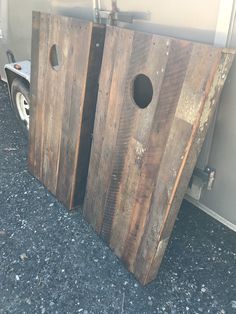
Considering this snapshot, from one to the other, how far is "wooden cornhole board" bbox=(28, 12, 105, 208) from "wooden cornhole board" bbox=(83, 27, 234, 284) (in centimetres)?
13

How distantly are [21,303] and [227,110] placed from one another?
1615 mm

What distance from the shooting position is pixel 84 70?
2105mm

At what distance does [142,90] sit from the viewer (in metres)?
2.01

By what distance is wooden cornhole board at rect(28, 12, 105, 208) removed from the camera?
2115mm

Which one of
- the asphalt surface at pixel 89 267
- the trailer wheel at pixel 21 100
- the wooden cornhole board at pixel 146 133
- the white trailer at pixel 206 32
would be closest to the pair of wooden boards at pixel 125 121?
the wooden cornhole board at pixel 146 133

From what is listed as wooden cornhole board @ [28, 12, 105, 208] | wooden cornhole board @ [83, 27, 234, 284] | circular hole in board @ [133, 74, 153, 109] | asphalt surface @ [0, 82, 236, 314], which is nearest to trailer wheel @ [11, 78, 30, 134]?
wooden cornhole board @ [28, 12, 105, 208]

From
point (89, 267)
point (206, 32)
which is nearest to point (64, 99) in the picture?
point (206, 32)

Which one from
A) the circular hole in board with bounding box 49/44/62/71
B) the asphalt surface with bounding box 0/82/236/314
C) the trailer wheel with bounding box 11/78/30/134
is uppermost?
the circular hole in board with bounding box 49/44/62/71

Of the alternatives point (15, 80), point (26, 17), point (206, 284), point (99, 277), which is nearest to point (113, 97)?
point (99, 277)

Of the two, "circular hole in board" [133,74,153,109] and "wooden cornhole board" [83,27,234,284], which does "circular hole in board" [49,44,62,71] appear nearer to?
"wooden cornhole board" [83,27,234,284]

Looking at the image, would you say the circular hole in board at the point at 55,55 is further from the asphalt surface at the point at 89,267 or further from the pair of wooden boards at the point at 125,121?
the asphalt surface at the point at 89,267

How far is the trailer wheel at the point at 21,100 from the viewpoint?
3250mm

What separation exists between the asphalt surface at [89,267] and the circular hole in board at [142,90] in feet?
3.30

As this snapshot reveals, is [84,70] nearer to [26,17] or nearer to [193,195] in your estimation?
[193,195]
